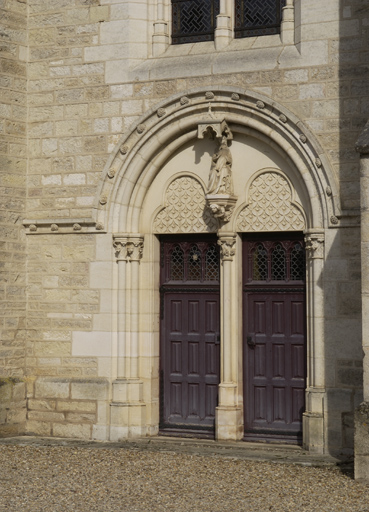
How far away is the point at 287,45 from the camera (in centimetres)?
1132

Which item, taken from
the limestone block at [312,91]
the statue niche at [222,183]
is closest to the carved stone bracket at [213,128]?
the statue niche at [222,183]

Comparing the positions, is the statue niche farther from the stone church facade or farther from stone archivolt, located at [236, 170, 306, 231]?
stone archivolt, located at [236, 170, 306, 231]

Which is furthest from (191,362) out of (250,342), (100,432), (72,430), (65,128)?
(65,128)

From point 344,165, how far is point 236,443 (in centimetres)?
326

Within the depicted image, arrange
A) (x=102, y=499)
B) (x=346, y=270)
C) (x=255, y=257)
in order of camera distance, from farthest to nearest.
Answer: (x=255, y=257), (x=346, y=270), (x=102, y=499)

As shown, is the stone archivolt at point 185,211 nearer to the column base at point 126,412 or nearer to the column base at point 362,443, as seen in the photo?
the column base at point 126,412

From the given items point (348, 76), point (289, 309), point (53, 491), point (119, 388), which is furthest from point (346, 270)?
point (53, 491)

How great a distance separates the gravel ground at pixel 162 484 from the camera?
28.5ft

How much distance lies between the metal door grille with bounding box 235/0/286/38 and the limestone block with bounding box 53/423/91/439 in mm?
4853

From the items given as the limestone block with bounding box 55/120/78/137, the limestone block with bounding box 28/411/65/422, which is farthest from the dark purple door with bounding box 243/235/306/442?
the limestone block with bounding box 55/120/78/137

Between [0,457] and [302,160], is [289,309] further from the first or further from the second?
[0,457]

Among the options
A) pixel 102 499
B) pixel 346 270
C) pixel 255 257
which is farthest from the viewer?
pixel 255 257

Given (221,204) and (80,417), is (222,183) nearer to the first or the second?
(221,204)

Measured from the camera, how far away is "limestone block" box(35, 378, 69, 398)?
12031mm
